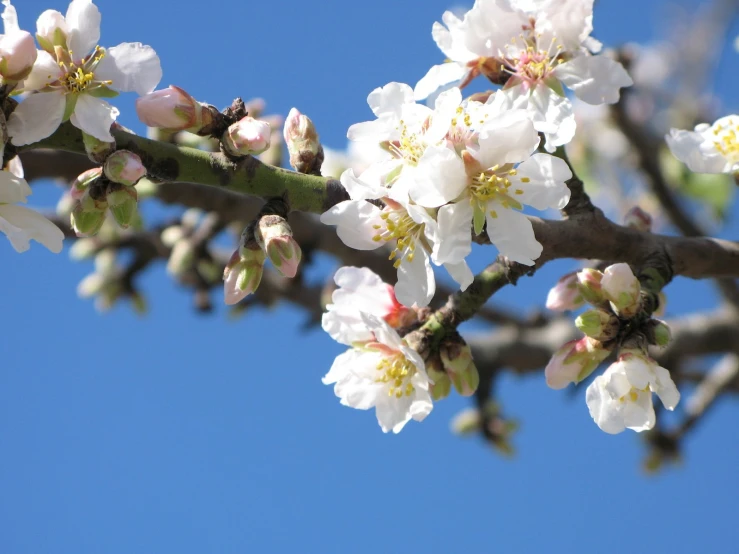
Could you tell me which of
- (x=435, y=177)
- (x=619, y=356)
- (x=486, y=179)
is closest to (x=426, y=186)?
(x=435, y=177)

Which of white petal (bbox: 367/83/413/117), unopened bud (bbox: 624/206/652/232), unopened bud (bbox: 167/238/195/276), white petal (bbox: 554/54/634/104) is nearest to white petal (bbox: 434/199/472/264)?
white petal (bbox: 367/83/413/117)

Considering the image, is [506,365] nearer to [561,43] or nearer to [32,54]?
[561,43]

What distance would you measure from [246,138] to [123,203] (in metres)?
0.23

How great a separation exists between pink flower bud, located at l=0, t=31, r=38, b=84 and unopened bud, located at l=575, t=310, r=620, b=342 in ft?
3.30

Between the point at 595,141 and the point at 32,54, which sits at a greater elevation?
the point at 32,54

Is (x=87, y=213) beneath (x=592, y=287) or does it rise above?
above

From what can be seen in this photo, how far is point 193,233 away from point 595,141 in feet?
9.21

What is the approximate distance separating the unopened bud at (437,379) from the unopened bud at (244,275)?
1.32 feet

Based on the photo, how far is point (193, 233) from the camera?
331 cm

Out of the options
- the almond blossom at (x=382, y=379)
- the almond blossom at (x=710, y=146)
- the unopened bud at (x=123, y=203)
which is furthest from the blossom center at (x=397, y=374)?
the almond blossom at (x=710, y=146)

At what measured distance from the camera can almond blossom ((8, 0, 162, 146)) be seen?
1.37 m

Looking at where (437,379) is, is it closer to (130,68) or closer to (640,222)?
(640,222)

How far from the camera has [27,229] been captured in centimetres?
143

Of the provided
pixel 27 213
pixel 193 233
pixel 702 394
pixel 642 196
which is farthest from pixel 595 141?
pixel 27 213
